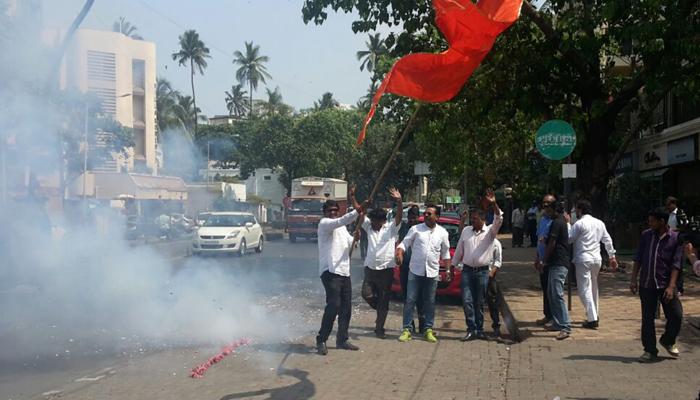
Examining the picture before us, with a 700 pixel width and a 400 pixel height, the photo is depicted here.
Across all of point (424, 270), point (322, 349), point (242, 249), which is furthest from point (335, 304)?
point (242, 249)

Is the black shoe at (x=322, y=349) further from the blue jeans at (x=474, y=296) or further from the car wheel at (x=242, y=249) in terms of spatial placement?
the car wheel at (x=242, y=249)

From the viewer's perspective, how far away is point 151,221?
3184 centimetres

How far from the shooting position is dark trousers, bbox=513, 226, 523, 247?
28.6m

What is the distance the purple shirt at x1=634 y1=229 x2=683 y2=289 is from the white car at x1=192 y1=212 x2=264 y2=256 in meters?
16.4

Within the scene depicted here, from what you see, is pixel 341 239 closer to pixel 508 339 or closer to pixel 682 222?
pixel 508 339

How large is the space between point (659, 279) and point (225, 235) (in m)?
16.6

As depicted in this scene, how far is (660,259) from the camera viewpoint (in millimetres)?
7562

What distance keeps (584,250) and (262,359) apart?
4346mm

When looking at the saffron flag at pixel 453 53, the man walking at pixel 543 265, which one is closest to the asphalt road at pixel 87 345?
the man walking at pixel 543 265

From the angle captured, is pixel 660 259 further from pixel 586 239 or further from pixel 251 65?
pixel 251 65

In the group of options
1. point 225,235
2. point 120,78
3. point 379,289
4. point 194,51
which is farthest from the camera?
point 194,51

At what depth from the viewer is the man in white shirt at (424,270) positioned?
29.9 feet

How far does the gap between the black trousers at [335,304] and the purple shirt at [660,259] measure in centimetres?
319

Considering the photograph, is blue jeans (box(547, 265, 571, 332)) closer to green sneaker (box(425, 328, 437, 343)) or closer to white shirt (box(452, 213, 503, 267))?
white shirt (box(452, 213, 503, 267))
